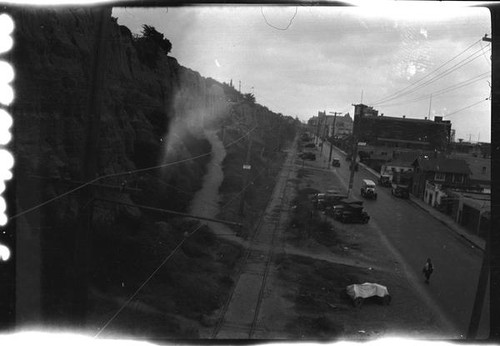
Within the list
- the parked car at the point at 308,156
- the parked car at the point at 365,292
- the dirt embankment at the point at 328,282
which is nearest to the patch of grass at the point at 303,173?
the dirt embankment at the point at 328,282

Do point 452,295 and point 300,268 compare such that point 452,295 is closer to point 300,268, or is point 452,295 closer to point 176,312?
point 300,268

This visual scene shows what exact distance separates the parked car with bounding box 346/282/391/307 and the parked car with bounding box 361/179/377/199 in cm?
351

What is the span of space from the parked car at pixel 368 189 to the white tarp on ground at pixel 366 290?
11.4 ft

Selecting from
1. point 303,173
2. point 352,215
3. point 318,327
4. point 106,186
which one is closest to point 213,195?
point 303,173

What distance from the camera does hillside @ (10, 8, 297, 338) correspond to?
7.79 ft

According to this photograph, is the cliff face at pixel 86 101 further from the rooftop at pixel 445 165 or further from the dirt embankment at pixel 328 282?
the rooftop at pixel 445 165

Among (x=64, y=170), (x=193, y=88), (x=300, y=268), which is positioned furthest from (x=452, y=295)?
(x=193, y=88)

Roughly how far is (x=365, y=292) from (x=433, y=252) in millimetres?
2499

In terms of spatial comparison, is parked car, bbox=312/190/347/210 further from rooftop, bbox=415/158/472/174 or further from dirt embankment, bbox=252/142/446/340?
rooftop, bbox=415/158/472/174

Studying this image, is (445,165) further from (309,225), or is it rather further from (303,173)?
(309,225)

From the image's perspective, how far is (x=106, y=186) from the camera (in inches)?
96.5

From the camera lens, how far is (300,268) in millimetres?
7426

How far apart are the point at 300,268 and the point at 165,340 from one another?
6104mm

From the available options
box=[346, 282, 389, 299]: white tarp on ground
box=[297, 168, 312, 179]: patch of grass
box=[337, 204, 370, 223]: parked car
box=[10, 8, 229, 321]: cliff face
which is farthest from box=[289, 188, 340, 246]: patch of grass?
box=[10, 8, 229, 321]: cliff face
